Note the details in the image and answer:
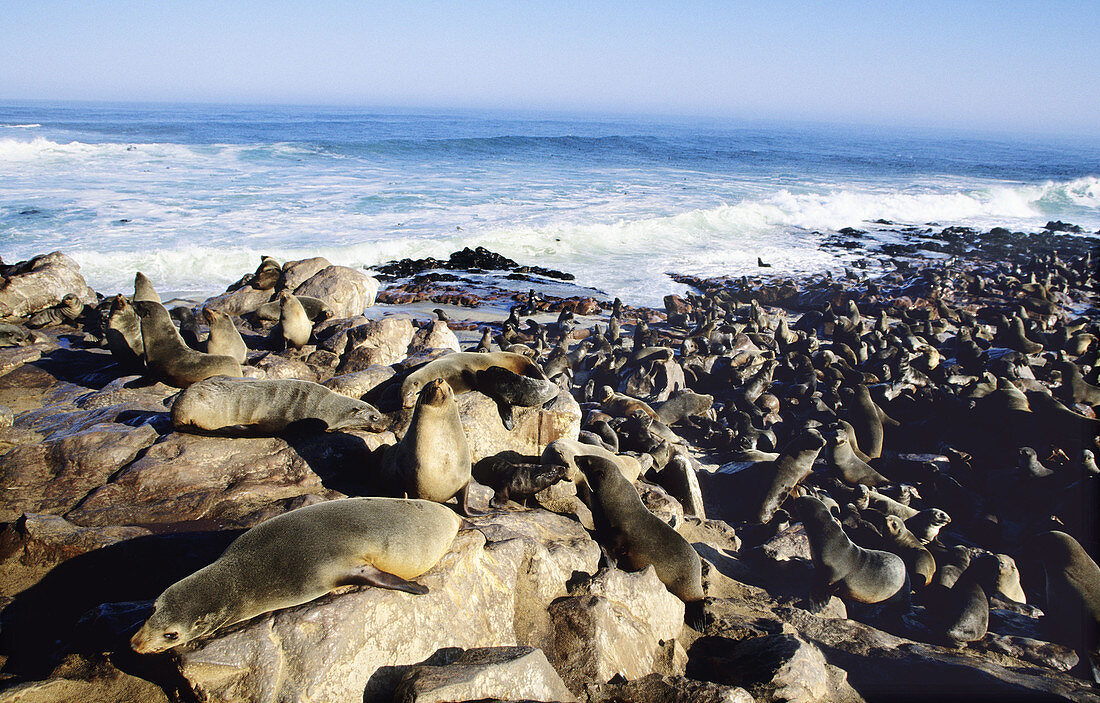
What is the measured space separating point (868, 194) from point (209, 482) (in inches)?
1609

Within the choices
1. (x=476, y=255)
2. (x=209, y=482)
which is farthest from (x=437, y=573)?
(x=476, y=255)

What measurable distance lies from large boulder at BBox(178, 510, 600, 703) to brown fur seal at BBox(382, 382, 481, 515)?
365 millimetres

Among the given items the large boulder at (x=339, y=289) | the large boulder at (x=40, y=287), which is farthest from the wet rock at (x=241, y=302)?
the large boulder at (x=40, y=287)

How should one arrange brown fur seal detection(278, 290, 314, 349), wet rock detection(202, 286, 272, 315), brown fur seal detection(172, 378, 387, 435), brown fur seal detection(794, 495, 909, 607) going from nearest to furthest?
brown fur seal detection(172, 378, 387, 435) < brown fur seal detection(794, 495, 909, 607) < brown fur seal detection(278, 290, 314, 349) < wet rock detection(202, 286, 272, 315)

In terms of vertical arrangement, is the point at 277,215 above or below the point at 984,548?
above

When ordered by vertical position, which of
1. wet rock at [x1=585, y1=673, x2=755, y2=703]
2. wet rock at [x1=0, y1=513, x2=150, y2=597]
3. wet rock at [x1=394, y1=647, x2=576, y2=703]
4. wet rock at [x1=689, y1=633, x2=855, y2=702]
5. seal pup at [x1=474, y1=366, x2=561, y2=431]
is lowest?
wet rock at [x1=689, y1=633, x2=855, y2=702]

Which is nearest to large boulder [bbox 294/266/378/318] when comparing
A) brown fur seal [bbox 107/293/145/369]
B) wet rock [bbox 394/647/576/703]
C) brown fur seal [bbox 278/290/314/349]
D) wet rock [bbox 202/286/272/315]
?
wet rock [bbox 202/286/272/315]

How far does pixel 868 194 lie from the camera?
37.3m

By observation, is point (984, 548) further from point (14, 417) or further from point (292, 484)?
point (14, 417)

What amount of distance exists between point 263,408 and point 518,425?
84.9 inches

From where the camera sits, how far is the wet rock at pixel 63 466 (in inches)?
161

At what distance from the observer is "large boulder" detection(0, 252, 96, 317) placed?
934 centimetres

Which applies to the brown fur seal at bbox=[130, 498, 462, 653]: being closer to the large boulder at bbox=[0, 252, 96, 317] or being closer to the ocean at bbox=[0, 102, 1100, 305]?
the large boulder at bbox=[0, 252, 96, 317]

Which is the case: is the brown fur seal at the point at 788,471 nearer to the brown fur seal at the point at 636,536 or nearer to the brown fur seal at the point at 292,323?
the brown fur seal at the point at 636,536
